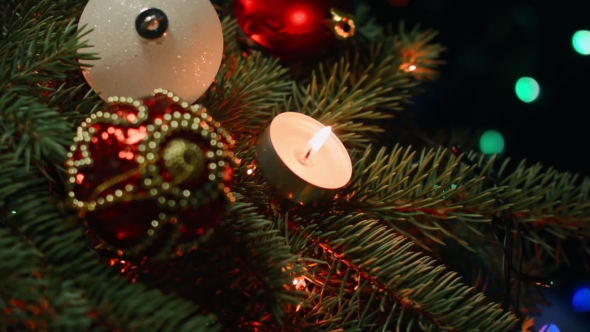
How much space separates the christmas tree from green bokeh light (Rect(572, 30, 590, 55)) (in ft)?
0.96

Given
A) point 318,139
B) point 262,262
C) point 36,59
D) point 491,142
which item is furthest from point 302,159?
point 491,142

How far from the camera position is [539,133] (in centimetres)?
79

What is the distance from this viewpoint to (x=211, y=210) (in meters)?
0.34

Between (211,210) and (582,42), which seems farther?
(582,42)

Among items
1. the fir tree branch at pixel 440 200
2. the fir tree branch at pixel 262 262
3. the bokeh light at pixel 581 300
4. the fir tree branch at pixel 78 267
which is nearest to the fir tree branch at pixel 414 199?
the fir tree branch at pixel 440 200

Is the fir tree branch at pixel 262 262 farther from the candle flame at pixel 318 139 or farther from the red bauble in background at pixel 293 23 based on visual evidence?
the red bauble in background at pixel 293 23

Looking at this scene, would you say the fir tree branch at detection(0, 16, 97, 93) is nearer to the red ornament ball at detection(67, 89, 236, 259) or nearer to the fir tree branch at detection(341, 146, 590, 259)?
the red ornament ball at detection(67, 89, 236, 259)

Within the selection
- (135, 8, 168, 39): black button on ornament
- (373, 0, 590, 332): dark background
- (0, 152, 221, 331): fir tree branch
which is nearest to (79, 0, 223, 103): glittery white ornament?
(135, 8, 168, 39): black button on ornament

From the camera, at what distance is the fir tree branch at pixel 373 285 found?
39 centimetres

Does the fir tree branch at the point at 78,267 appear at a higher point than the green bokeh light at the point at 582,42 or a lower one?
lower

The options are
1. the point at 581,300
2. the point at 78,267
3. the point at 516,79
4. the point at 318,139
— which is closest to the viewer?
the point at 78,267

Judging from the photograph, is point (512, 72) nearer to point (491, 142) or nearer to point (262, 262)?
point (491, 142)

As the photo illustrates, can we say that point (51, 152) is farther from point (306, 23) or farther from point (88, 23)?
point (306, 23)

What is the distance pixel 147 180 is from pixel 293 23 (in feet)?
1.00
